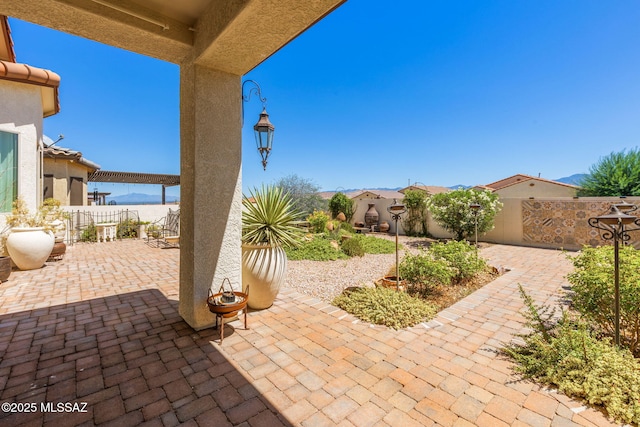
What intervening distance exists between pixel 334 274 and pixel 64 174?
13.1m

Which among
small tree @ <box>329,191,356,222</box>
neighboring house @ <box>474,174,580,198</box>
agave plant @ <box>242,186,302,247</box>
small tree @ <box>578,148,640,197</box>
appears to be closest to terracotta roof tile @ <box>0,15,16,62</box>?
Result: agave plant @ <box>242,186,302,247</box>

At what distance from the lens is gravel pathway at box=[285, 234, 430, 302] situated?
16.4 feet

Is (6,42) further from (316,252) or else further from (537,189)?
(537,189)

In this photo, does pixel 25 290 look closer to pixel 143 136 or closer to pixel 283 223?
pixel 283 223

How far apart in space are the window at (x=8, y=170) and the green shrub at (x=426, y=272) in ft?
30.7

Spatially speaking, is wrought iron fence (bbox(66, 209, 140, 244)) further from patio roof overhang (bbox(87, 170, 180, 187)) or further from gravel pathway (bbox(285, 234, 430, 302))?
gravel pathway (bbox(285, 234, 430, 302))

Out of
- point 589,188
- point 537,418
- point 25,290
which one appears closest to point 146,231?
point 25,290

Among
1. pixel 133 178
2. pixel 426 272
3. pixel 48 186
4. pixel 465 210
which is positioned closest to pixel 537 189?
pixel 465 210

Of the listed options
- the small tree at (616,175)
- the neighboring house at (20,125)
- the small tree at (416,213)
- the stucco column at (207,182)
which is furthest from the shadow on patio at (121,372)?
the small tree at (616,175)

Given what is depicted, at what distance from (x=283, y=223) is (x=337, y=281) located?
2.15 m

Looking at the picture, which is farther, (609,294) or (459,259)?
(459,259)

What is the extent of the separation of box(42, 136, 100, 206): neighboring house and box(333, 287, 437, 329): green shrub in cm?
1283

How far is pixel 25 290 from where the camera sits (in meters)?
4.66

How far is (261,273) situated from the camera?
376 cm
